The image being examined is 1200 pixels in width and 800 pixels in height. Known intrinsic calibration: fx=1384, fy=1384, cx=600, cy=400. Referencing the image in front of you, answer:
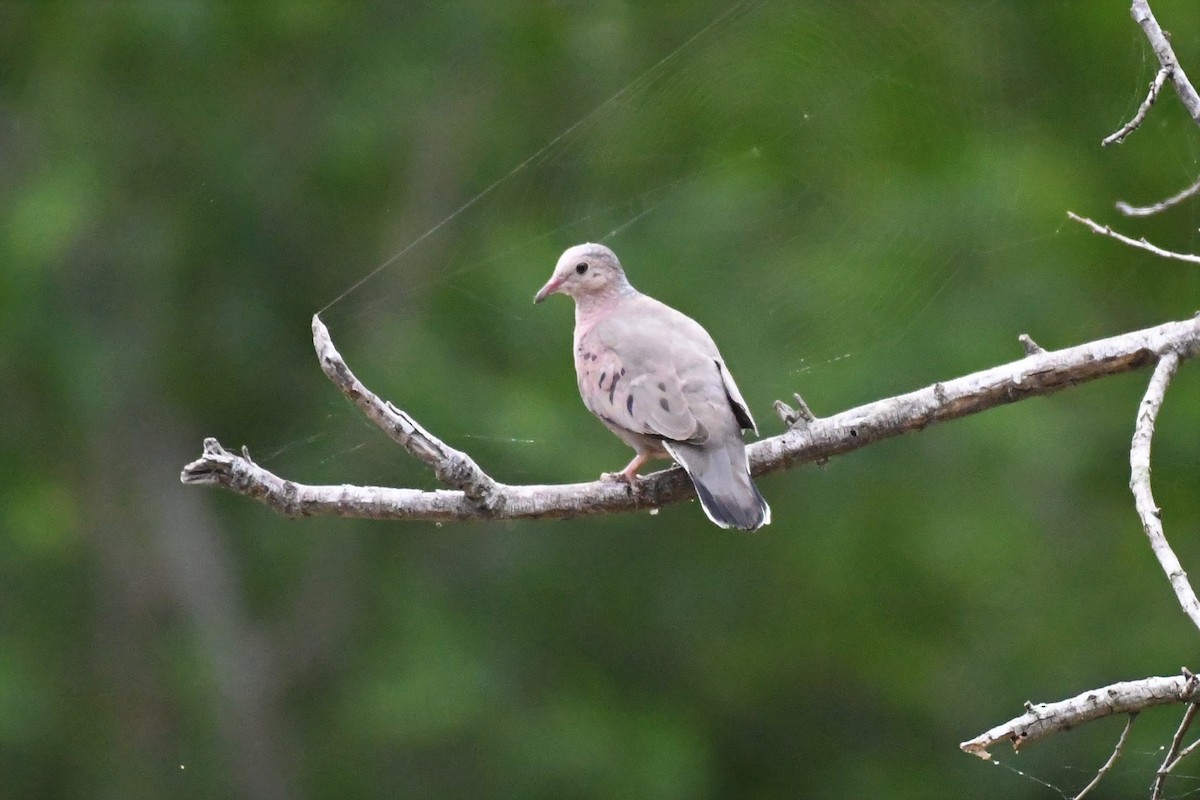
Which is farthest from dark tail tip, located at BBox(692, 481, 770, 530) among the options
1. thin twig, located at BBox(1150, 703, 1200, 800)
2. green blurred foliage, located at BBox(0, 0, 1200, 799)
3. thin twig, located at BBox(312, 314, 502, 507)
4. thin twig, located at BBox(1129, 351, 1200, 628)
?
green blurred foliage, located at BBox(0, 0, 1200, 799)

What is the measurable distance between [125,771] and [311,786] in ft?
3.88

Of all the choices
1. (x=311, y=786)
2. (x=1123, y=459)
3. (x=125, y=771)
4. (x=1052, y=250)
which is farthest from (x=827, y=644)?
(x=125, y=771)

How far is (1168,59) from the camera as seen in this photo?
272cm

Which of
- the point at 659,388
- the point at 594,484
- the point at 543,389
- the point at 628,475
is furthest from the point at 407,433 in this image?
the point at 543,389

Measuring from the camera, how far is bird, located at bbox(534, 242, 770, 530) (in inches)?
129

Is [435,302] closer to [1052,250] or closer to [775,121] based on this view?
[775,121]

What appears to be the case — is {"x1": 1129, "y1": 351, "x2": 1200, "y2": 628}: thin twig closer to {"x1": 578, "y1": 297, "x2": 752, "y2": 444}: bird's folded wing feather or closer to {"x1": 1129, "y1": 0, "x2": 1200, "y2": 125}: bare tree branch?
{"x1": 1129, "y1": 0, "x2": 1200, "y2": 125}: bare tree branch

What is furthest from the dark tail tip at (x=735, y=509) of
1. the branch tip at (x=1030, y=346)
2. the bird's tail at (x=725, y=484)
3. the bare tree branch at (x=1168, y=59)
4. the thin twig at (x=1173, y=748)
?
the bare tree branch at (x=1168, y=59)

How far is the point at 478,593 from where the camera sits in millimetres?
8242

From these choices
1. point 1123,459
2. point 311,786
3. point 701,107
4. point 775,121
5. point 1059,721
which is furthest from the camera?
point 311,786

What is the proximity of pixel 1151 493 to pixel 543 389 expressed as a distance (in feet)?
16.3

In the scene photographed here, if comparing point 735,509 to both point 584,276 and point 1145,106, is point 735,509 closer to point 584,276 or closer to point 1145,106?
point 1145,106

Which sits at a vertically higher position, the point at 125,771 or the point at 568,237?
the point at 568,237

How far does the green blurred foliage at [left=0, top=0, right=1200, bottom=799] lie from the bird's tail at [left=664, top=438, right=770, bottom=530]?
3.45 m
